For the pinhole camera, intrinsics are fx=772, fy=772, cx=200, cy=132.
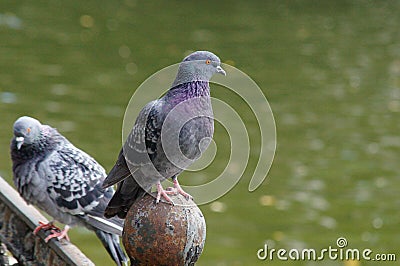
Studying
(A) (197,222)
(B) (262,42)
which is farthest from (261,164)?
(B) (262,42)

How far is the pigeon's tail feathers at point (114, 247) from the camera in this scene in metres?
3.49

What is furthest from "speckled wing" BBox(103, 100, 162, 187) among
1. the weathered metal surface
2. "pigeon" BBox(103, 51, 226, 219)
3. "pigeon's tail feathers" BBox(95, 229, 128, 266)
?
"pigeon's tail feathers" BBox(95, 229, 128, 266)

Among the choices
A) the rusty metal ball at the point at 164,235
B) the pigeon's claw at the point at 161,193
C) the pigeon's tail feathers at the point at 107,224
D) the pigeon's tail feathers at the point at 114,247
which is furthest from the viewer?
the pigeon's tail feathers at the point at 114,247

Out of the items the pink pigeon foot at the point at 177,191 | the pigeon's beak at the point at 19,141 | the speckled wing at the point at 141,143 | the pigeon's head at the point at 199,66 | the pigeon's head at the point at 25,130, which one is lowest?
the pink pigeon foot at the point at 177,191

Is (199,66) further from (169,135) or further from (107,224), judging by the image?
(107,224)

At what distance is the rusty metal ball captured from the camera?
1.89 metres

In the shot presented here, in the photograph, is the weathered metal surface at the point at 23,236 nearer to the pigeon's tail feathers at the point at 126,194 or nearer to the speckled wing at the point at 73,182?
the pigeon's tail feathers at the point at 126,194

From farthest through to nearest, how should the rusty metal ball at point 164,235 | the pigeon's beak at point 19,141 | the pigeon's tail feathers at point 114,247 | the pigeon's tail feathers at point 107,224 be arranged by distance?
the pigeon's beak at point 19,141
the pigeon's tail feathers at point 114,247
the pigeon's tail feathers at point 107,224
the rusty metal ball at point 164,235

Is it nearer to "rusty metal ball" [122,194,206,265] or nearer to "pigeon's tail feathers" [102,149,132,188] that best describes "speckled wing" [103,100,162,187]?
"pigeon's tail feathers" [102,149,132,188]

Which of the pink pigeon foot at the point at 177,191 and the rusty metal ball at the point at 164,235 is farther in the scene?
the pink pigeon foot at the point at 177,191

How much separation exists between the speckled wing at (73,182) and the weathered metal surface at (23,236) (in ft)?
1.97

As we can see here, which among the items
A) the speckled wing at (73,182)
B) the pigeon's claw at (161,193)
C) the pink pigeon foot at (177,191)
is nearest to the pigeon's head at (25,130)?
the speckled wing at (73,182)

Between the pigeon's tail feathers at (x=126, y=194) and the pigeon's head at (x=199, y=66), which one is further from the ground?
the pigeon's head at (x=199, y=66)

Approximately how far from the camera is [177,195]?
2.11 metres
